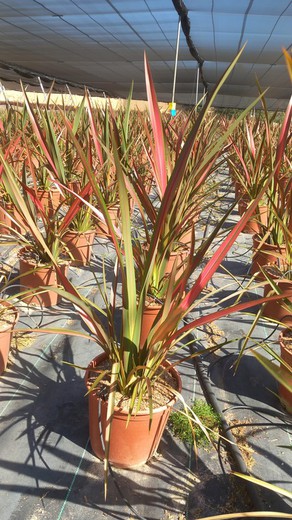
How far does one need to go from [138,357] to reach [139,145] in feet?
8.56

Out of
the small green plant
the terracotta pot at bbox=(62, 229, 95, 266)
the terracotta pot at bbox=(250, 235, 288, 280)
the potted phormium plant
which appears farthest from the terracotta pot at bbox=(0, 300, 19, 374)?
the terracotta pot at bbox=(250, 235, 288, 280)

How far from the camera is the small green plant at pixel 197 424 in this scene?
3.71ft

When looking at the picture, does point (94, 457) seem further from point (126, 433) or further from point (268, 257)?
point (268, 257)

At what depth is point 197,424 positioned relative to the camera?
1.17 metres

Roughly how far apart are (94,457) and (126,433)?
142mm

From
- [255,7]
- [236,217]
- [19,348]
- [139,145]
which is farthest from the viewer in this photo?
[255,7]

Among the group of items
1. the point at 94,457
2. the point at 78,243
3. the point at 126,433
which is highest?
the point at 78,243

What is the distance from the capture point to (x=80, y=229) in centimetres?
227

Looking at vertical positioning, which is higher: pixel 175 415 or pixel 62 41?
pixel 62 41

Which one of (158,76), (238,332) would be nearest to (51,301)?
(238,332)

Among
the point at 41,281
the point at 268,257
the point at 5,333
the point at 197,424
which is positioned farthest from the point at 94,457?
the point at 268,257

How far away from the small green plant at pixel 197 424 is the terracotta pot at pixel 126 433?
113 mm

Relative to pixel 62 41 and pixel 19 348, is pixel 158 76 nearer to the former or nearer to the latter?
pixel 62 41

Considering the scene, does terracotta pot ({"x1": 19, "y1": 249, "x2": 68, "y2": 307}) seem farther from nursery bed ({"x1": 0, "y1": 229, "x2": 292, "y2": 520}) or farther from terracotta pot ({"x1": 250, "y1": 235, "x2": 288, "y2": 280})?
terracotta pot ({"x1": 250, "y1": 235, "x2": 288, "y2": 280})
